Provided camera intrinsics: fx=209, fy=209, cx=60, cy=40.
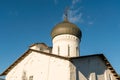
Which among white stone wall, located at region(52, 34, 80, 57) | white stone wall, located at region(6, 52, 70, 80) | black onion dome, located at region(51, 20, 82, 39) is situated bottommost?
white stone wall, located at region(6, 52, 70, 80)

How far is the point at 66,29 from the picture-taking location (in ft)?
61.6

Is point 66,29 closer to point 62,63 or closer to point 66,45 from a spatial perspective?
point 66,45

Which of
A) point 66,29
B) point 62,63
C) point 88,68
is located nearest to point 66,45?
point 66,29

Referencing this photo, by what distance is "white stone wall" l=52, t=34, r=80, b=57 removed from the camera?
1845 centimetres

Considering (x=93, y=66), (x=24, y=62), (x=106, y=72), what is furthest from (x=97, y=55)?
(x=24, y=62)

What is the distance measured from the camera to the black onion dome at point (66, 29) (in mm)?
18781

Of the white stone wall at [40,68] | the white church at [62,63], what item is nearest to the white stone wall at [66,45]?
the white church at [62,63]

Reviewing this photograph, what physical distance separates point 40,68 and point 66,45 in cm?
356

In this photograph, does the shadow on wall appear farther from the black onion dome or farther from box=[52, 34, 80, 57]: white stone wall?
the black onion dome

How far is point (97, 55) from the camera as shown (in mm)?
17391

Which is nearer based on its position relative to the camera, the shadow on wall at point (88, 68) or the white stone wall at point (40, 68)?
the white stone wall at point (40, 68)

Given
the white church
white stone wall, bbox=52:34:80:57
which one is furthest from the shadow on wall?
white stone wall, bbox=52:34:80:57

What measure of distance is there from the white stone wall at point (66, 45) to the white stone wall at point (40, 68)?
243cm

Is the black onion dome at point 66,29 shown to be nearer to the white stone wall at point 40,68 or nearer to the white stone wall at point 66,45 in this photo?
the white stone wall at point 66,45
